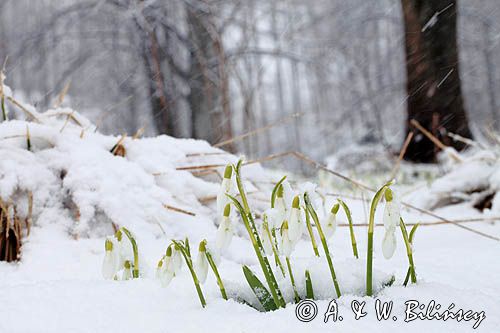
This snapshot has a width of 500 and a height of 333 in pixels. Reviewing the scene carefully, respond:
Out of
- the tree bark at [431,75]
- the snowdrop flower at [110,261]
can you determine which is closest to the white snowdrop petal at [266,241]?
the snowdrop flower at [110,261]

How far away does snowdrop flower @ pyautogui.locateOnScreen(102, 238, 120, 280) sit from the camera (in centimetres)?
85

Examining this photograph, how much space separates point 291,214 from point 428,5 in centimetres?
540

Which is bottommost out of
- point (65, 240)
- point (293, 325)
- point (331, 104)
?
point (293, 325)

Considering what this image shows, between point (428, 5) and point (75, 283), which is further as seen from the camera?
point (428, 5)

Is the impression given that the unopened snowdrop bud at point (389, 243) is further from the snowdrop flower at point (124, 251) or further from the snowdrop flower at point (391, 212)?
the snowdrop flower at point (124, 251)

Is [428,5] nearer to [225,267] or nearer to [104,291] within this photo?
[225,267]

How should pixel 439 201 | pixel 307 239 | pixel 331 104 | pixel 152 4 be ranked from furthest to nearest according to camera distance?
pixel 331 104
pixel 152 4
pixel 439 201
pixel 307 239

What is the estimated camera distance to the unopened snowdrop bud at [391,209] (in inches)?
28.5

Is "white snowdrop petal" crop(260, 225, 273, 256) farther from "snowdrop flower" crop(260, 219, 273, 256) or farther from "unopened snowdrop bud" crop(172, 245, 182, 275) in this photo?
"unopened snowdrop bud" crop(172, 245, 182, 275)

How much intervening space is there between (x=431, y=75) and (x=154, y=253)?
5232 mm

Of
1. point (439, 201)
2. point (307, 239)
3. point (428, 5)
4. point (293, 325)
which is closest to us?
point (293, 325)

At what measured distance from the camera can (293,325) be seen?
68cm

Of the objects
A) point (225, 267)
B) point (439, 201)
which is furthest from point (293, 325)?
point (439, 201)

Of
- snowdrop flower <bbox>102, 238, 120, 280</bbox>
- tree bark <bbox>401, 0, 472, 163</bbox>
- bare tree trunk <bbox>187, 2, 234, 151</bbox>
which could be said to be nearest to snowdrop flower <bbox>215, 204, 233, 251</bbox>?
snowdrop flower <bbox>102, 238, 120, 280</bbox>
